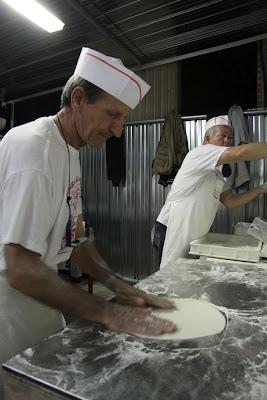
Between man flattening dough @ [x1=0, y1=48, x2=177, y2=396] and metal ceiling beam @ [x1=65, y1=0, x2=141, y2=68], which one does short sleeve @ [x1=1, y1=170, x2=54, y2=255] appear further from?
metal ceiling beam @ [x1=65, y1=0, x2=141, y2=68]

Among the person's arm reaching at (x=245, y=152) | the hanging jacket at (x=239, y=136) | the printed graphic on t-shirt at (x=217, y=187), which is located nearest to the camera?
the person's arm reaching at (x=245, y=152)

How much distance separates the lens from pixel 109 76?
1080 millimetres

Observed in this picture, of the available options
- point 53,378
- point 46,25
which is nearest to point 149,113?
point 46,25

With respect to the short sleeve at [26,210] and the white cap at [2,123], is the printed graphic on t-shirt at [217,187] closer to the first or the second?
the short sleeve at [26,210]

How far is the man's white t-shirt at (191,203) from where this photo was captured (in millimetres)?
2207

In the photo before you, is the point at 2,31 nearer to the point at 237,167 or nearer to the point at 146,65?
the point at 146,65

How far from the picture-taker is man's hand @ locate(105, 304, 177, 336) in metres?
0.94

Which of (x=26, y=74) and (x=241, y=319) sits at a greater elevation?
(x=26, y=74)

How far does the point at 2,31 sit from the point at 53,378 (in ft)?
10.8

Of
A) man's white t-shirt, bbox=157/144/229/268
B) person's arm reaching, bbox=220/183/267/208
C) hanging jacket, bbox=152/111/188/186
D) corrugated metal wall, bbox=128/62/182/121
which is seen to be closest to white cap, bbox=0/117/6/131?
corrugated metal wall, bbox=128/62/182/121

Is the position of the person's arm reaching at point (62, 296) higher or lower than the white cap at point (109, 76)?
lower

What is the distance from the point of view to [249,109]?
3.23m

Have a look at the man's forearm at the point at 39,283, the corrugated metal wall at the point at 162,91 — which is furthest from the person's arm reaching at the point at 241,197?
the man's forearm at the point at 39,283

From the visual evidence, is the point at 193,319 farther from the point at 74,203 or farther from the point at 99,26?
the point at 99,26
